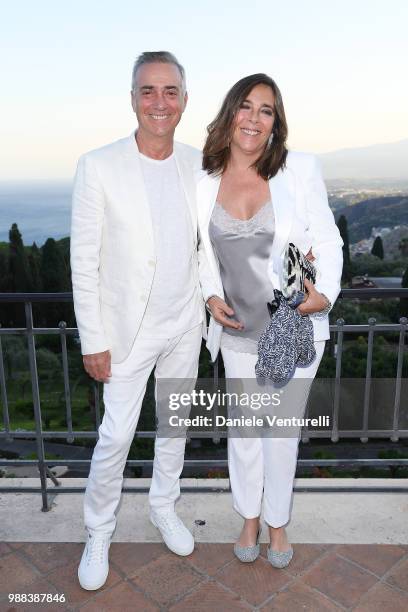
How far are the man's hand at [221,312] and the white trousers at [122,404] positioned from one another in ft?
0.59

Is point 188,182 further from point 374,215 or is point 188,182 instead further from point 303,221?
point 374,215

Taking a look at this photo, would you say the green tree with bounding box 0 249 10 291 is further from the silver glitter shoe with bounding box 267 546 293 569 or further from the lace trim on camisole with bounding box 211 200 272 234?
the lace trim on camisole with bounding box 211 200 272 234

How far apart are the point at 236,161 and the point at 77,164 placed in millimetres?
650

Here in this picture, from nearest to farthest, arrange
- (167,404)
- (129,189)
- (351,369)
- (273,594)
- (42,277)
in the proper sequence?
(129,189) < (273,594) < (167,404) < (351,369) < (42,277)

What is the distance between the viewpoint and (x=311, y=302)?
78.1 inches

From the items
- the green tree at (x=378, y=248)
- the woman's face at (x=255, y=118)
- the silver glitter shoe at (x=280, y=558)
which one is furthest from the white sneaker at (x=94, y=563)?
the green tree at (x=378, y=248)

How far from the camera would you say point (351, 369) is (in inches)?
1063

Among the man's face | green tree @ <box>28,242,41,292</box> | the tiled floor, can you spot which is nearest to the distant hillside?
green tree @ <box>28,242,41,292</box>

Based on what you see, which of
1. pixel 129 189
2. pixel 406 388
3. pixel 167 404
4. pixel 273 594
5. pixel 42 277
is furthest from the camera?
pixel 42 277

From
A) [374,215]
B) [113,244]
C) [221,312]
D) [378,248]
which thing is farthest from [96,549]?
[374,215]

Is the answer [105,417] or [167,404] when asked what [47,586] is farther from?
[167,404]

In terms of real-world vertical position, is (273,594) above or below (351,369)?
above

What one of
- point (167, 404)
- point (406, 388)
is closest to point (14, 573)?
point (167, 404)

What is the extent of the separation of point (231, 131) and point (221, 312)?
2.41 feet
